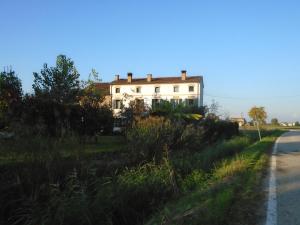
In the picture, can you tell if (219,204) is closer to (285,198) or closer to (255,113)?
(285,198)

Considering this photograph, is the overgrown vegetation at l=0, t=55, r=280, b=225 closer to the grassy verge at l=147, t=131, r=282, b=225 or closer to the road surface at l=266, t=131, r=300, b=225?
the grassy verge at l=147, t=131, r=282, b=225

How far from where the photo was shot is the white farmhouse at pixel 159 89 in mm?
79562

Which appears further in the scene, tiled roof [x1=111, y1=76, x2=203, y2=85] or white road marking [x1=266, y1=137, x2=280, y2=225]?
tiled roof [x1=111, y1=76, x2=203, y2=85]

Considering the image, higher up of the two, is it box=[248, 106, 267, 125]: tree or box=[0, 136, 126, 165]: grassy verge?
box=[248, 106, 267, 125]: tree

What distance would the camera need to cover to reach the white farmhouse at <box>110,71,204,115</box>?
261 feet

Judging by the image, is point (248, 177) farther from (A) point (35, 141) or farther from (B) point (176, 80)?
(B) point (176, 80)

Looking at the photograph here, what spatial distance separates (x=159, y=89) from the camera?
83000 mm

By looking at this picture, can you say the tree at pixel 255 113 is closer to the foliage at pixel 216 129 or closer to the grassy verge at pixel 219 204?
the foliage at pixel 216 129

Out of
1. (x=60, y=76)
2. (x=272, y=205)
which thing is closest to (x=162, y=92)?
(x=60, y=76)

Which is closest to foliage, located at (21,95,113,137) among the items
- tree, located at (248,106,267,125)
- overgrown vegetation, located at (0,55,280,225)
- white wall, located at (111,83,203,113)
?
overgrown vegetation, located at (0,55,280,225)

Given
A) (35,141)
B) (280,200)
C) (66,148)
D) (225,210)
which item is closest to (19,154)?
(35,141)

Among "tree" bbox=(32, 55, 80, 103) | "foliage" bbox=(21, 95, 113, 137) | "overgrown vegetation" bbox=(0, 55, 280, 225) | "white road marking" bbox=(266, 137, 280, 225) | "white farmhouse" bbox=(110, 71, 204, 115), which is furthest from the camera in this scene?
"white farmhouse" bbox=(110, 71, 204, 115)

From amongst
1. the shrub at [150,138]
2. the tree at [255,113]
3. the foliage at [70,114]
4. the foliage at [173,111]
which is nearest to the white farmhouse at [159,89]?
the tree at [255,113]

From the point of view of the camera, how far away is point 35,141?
355 inches
